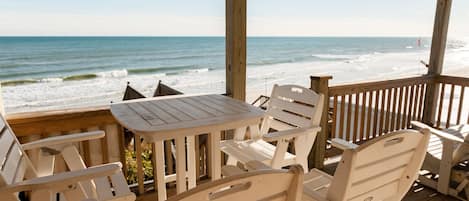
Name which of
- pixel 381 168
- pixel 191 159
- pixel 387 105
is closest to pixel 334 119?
pixel 387 105

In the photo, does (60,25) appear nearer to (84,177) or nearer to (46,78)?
(46,78)

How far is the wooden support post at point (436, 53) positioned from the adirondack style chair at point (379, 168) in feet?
9.61

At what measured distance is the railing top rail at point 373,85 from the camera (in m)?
3.17

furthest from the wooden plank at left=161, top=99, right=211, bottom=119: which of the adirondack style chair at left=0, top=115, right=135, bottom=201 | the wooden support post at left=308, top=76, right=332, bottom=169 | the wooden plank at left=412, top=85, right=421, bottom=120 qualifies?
the wooden plank at left=412, top=85, right=421, bottom=120

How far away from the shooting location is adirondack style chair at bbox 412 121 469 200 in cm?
261

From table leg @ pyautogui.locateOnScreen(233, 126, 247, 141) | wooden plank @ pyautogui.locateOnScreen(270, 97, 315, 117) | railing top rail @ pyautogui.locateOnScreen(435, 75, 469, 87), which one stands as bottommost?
table leg @ pyautogui.locateOnScreen(233, 126, 247, 141)

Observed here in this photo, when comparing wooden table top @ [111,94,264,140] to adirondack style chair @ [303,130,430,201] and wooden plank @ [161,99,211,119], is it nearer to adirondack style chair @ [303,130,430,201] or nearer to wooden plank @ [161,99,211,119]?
wooden plank @ [161,99,211,119]

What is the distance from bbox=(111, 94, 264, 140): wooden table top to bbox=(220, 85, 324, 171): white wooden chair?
0.86 feet

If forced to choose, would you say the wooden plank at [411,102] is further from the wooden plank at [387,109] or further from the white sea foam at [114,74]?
the white sea foam at [114,74]

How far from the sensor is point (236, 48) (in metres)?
2.63

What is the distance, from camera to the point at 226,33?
2646 millimetres

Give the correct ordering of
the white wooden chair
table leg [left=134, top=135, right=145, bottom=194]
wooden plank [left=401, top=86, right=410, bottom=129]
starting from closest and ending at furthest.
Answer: the white wooden chair < table leg [left=134, top=135, right=145, bottom=194] < wooden plank [left=401, top=86, right=410, bottom=129]

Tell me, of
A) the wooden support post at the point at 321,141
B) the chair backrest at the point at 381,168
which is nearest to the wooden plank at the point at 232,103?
the chair backrest at the point at 381,168

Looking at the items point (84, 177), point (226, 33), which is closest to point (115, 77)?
point (226, 33)
